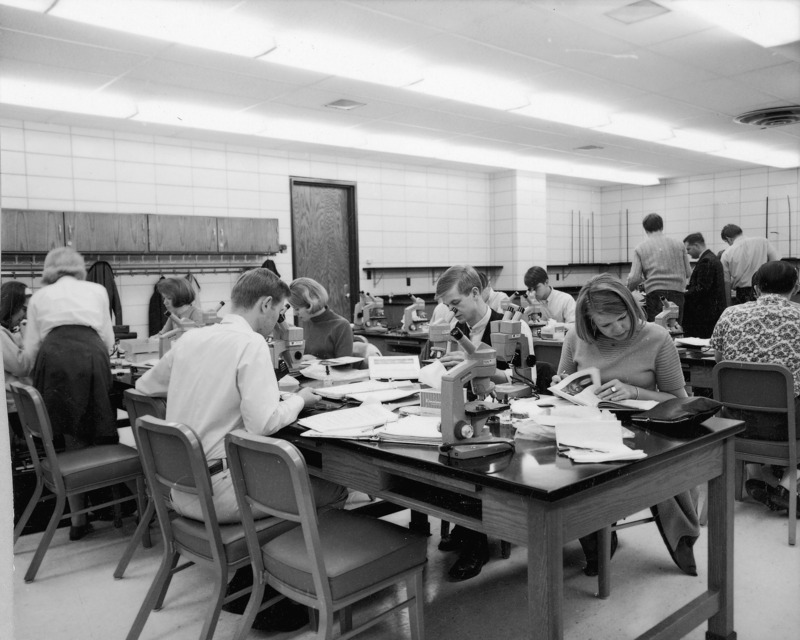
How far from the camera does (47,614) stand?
102 inches

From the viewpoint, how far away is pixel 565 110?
20.9 ft

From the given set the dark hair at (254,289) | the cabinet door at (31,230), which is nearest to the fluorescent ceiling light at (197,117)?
the cabinet door at (31,230)

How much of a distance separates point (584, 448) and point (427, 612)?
113cm

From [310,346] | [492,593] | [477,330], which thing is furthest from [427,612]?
[310,346]

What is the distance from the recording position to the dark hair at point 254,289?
2508 mm

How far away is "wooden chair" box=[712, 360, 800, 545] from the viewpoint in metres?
2.95

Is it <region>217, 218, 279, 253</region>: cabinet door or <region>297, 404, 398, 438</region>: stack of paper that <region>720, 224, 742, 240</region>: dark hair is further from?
<region>297, 404, 398, 438</region>: stack of paper

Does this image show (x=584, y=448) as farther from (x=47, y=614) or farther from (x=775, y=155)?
(x=775, y=155)

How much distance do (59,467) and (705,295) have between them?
6.19 m

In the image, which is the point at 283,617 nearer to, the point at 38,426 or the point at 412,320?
the point at 38,426

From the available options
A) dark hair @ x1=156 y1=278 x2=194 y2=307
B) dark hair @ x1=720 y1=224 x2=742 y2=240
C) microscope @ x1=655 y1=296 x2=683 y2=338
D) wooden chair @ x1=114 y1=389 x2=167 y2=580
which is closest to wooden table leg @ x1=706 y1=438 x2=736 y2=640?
wooden chair @ x1=114 y1=389 x2=167 y2=580

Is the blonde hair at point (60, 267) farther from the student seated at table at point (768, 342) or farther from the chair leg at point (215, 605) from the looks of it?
the student seated at table at point (768, 342)

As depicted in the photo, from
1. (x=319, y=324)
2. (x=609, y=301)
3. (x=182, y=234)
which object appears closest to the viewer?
(x=609, y=301)

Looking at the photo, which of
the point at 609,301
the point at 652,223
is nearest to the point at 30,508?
the point at 609,301
